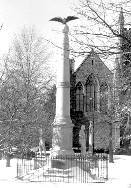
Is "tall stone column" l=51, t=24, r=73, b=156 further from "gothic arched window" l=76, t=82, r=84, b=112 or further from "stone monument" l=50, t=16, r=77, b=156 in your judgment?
"gothic arched window" l=76, t=82, r=84, b=112

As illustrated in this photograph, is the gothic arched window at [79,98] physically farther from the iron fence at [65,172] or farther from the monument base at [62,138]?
the iron fence at [65,172]

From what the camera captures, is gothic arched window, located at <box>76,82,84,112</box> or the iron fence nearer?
the iron fence

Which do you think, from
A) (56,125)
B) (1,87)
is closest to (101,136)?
(56,125)

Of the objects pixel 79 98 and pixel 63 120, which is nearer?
pixel 63 120

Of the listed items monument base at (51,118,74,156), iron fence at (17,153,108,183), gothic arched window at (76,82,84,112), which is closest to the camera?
iron fence at (17,153,108,183)

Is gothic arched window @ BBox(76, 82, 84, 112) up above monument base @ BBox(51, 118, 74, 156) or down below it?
above

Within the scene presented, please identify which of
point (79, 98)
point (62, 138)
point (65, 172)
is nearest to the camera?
point (65, 172)

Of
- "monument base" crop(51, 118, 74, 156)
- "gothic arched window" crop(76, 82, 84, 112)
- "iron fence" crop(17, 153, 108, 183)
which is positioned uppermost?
"gothic arched window" crop(76, 82, 84, 112)

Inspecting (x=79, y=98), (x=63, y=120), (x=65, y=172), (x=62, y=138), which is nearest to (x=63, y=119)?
(x=63, y=120)

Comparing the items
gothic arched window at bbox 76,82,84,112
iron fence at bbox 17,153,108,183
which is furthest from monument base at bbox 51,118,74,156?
gothic arched window at bbox 76,82,84,112

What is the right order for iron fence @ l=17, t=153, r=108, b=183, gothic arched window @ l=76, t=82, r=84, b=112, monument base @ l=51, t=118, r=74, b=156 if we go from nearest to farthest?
iron fence @ l=17, t=153, r=108, b=183
monument base @ l=51, t=118, r=74, b=156
gothic arched window @ l=76, t=82, r=84, b=112

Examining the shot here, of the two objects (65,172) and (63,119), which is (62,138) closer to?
(63,119)

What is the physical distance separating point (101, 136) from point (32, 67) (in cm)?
1037

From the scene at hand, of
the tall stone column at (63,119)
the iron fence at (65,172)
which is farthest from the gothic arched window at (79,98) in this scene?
the iron fence at (65,172)
